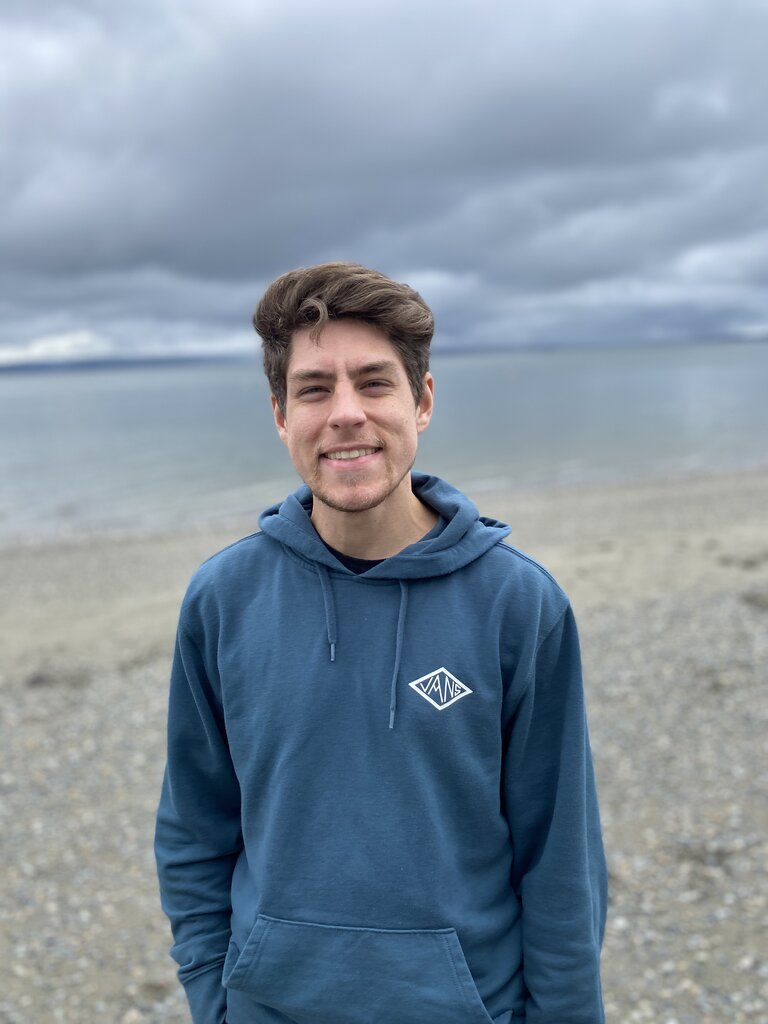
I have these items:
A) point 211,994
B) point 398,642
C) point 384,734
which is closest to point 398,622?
point 398,642

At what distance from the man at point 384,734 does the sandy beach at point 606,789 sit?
11.0 feet

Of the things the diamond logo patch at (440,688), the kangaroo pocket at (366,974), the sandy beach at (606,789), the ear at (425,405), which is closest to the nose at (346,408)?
the ear at (425,405)

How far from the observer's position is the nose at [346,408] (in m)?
2.45

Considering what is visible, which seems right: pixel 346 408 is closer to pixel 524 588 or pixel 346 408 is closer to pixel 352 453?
pixel 352 453

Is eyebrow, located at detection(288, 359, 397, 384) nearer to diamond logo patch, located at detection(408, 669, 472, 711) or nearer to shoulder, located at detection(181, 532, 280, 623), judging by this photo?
shoulder, located at detection(181, 532, 280, 623)

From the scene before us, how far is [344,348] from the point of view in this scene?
8.20ft

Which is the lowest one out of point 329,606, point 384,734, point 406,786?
point 406,786

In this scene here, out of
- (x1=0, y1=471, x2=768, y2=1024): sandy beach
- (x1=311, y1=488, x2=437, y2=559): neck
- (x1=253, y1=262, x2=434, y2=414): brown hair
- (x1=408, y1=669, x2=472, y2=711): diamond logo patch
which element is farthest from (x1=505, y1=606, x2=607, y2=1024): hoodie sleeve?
(x1=0, y1=471, x2=768, y2=1024): sandy beach

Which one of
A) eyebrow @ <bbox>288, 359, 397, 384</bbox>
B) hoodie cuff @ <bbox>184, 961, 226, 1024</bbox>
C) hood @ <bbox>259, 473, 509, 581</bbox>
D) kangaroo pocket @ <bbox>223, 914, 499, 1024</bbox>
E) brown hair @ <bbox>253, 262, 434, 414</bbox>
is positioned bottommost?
hoodie cuff @ <bbox>184, 961, 226, 1024</bbox>

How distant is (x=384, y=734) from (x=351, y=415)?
3.18ft

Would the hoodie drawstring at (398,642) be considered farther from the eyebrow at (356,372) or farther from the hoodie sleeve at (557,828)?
the eyebrow at (356,372)

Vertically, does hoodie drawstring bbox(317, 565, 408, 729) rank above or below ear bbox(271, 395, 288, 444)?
below

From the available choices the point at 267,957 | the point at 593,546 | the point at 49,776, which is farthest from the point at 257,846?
the point at 593,546

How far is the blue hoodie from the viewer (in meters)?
2.41
